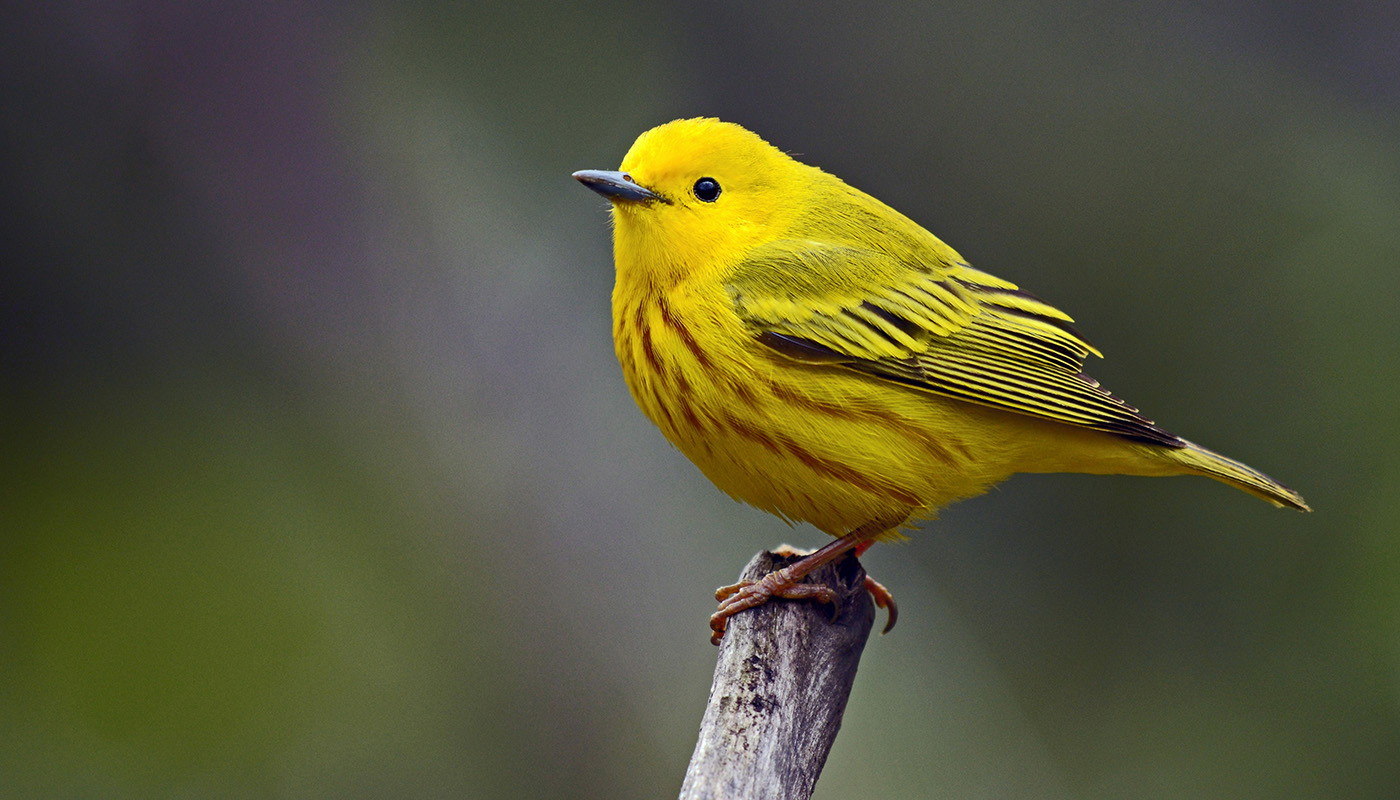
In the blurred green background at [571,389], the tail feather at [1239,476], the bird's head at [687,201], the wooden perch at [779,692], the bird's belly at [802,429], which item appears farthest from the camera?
the blurred green background at [571,389]

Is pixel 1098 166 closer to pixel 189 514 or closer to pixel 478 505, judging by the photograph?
pixel 478 505

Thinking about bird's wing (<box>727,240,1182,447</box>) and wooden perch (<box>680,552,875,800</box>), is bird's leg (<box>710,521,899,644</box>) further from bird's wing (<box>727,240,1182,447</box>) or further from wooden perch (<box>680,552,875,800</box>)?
bird's wing (<box>727,240,1182,447</box>)

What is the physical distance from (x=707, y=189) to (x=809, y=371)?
22.8 inches

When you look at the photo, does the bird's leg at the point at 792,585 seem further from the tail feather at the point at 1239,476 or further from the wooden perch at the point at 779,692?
the tail feather at the point at 1239,476

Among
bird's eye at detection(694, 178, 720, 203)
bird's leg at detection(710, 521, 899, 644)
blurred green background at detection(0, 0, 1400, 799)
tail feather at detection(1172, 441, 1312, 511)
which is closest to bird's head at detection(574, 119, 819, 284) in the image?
bird's eye at detection(694, 178, 720, 203)

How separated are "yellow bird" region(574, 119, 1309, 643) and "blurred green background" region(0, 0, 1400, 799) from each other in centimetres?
164

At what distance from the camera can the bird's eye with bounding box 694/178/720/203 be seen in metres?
3.05

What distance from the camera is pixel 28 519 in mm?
4855

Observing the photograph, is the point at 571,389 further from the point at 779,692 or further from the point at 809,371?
the point at 779,692

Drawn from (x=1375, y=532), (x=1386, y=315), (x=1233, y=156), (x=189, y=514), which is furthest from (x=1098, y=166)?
(x=189, y=514)

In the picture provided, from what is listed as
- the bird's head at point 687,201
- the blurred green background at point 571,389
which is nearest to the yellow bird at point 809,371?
the bird's head at point 687,201

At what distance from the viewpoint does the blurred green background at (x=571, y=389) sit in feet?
15.3

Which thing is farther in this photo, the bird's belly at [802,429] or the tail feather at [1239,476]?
the tail feather at [1239,476]

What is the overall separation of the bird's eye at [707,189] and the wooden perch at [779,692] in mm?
1029
